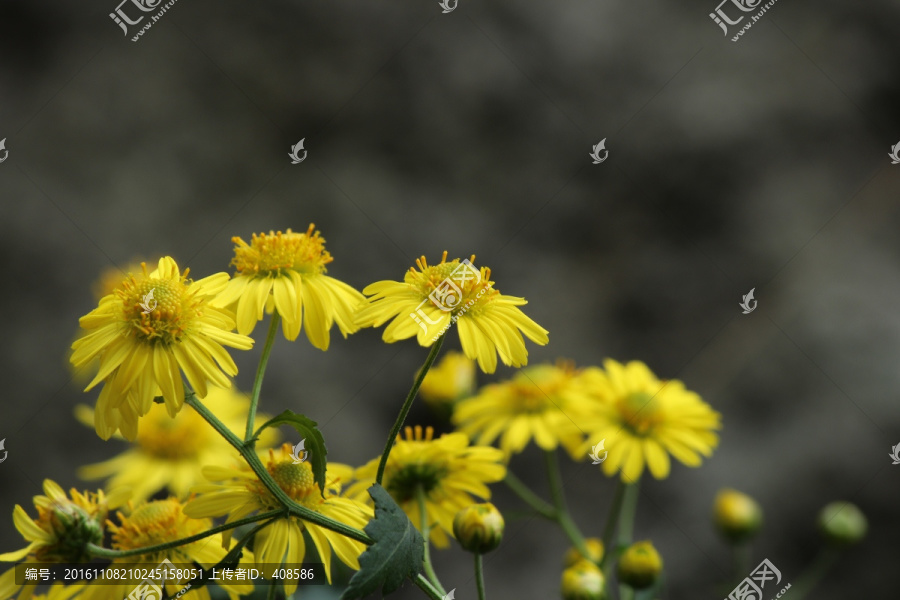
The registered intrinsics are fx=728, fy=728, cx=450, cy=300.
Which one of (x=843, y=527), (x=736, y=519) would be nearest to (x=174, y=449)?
(x=736, y=519)

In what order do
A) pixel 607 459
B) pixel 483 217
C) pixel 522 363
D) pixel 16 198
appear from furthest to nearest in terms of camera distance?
pixel 483 217, pixel 16 198, pixel 607 459, pixel 522 363

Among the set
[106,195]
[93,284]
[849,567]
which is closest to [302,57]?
[106,195]

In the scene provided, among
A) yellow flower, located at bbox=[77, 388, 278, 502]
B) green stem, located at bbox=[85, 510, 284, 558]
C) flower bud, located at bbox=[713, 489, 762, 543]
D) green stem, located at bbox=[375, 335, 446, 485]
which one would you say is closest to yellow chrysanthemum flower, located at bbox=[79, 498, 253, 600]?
green stem, located at bbox=[85, 510, 284, 558]

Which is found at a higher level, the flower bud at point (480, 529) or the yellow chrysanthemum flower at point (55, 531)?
the flower bud at point (480, 529)

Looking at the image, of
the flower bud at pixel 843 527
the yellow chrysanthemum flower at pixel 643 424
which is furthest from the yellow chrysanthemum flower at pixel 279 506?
the flower bud at pixel 843 527

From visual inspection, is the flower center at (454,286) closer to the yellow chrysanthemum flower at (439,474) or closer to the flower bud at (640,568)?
the yellow chrysanthemum flower at (439,474)

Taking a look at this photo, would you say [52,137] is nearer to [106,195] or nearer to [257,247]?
[106,195]

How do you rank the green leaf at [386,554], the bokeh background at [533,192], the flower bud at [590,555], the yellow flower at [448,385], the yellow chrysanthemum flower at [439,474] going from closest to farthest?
the green leaf at [386,554] < the yellow chrysanthemum flower at [439,474] < the flower bud at [590,555] < the yellow flower at [448,385] < the bokeh background at [533,192]
